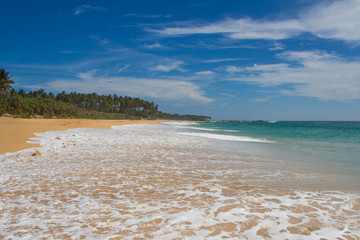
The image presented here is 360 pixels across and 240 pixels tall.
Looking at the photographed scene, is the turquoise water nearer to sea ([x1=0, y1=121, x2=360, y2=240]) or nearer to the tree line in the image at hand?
sea ([x1=0, y1=121, x2=360, y2=240])

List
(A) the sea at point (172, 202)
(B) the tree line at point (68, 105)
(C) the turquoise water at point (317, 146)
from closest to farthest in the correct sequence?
(A) the sea at point (172, 202), (C) the turquoise water at point (317, 146), (B) the tree line at point (68, 105)

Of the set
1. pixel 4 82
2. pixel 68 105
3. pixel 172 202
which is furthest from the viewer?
pixel 68 105

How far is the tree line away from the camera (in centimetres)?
4575

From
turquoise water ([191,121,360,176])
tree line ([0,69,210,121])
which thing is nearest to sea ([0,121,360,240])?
turquoise water ([191,121,360,176])

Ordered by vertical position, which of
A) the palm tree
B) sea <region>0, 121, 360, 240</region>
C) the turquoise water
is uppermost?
the palm tree

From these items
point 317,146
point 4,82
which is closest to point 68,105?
point 4,82

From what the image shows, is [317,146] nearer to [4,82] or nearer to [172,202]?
[172,202]

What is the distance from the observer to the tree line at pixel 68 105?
45.8 m

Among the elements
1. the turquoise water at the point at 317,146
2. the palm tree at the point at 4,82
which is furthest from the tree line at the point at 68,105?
the turquoise water at the point at 317,146

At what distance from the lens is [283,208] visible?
12.5 feet

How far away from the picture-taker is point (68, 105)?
75.2 meters

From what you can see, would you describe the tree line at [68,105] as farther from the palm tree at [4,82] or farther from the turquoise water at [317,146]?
the turquoise water at [317,146]

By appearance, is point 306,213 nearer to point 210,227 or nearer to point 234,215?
point 234,215

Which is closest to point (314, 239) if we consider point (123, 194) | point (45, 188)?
point (123, 194)
